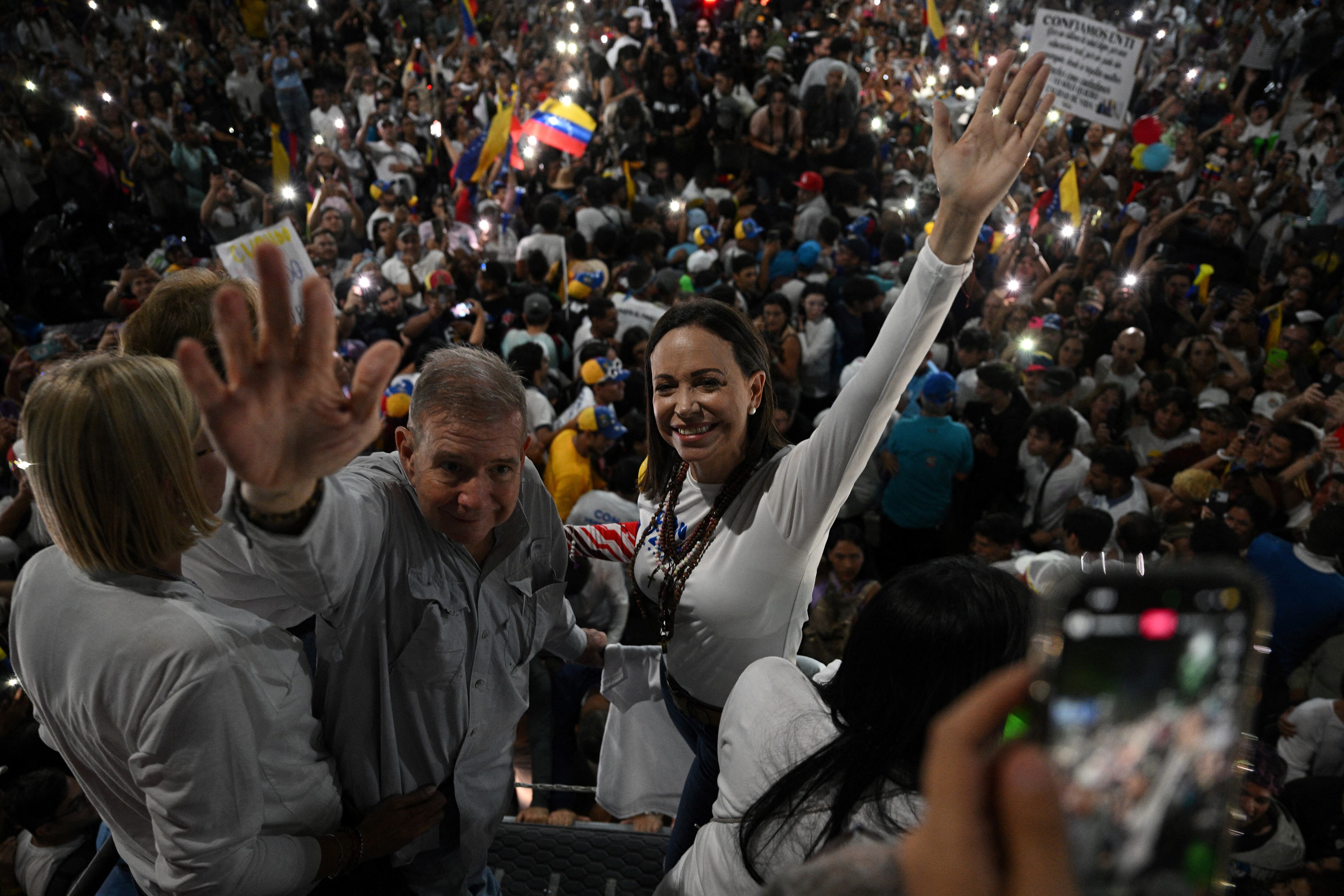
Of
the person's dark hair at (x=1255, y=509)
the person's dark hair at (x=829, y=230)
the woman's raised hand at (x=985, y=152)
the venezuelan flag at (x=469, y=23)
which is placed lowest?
the person's dark hair at (x=1255, y=509)

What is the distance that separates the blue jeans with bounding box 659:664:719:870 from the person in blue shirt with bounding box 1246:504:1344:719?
8.55 ft

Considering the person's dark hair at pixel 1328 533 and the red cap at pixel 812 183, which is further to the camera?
the red cap at pixel 812 183

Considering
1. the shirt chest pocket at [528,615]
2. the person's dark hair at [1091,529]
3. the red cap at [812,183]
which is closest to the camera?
the shirt chest pocket at [528,615]

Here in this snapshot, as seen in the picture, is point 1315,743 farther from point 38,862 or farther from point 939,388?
point 38,862

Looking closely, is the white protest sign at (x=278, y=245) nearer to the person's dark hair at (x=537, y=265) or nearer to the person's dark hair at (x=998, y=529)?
the person's dark hair at (x=537, y=265)

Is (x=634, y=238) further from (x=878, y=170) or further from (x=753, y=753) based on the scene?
(x=753, y=753)

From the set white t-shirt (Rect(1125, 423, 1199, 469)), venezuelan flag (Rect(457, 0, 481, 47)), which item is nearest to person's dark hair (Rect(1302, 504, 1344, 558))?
white t-shirt (Rect(1125, 423, 1199, 469))

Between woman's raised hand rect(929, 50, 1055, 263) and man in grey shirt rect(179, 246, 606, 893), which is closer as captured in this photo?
man in grey shirt rect(179, 246, 606, 893)

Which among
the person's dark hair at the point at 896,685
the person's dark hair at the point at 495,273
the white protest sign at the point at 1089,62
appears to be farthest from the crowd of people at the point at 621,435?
the white protest sign at the point at 1089,62

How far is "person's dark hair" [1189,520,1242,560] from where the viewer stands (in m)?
3.38

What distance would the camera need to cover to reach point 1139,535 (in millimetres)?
3785

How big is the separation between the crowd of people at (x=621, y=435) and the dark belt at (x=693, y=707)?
0.01 m

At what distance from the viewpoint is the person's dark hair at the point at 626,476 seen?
3867 mm

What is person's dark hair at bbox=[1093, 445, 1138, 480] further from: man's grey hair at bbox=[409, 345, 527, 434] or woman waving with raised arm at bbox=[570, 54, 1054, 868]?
man's grey hair at bbox=[409, 345, 527, 434]
